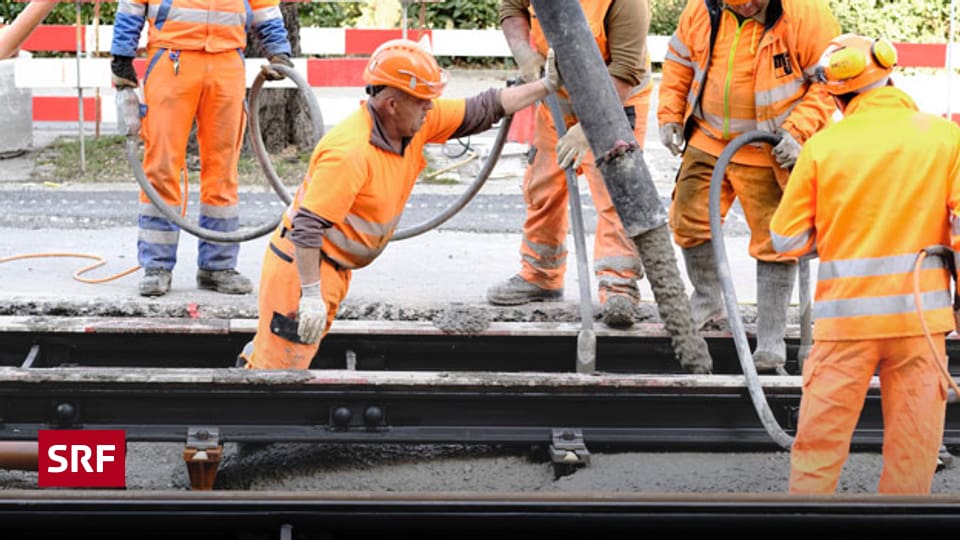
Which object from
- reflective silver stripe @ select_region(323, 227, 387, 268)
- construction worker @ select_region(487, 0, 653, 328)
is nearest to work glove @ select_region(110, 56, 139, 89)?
construction worker @ select_region(487, 0, 653, 328)

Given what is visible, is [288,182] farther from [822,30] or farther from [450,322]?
[822,30]

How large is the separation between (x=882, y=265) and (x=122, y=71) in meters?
4.41

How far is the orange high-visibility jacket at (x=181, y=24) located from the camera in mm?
7547

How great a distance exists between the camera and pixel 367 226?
5648 millimetres

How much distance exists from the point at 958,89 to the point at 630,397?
925cm

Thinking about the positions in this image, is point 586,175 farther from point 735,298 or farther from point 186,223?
point 186,223

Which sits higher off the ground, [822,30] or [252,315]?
[822,30]

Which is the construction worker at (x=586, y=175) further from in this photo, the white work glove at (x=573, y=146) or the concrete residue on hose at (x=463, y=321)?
the concrete residue on hose at (x=463, y=321)

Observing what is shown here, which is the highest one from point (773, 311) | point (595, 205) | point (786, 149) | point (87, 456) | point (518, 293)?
point (786, 149)

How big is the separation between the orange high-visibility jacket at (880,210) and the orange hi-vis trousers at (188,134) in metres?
3.85

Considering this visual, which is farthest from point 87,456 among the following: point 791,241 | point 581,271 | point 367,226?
point 791,241

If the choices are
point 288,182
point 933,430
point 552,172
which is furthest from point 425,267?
point 933,430

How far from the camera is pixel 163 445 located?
241 inches

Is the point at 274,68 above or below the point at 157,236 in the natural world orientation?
above
